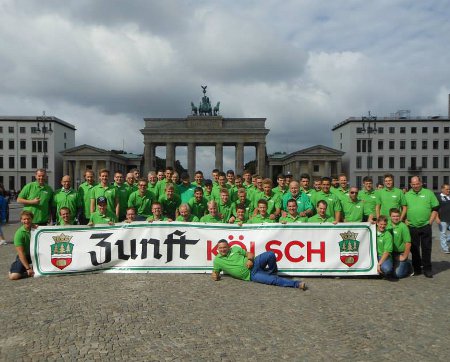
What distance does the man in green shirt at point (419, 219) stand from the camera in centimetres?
921

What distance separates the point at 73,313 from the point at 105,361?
1.86 meters

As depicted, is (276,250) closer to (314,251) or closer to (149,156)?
(314,251)

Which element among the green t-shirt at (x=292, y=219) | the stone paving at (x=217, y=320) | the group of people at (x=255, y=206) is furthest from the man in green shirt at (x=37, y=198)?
the green t-shirt at (x=292, y=219)

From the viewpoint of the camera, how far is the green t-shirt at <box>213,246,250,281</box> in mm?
8164

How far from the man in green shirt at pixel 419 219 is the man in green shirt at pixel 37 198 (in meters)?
8.84

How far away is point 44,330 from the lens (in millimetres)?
5383

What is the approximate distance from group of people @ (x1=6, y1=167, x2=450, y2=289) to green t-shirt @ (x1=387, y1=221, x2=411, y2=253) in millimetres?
20

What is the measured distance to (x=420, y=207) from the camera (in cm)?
936

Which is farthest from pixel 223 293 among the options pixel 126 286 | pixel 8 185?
pixel 8 185

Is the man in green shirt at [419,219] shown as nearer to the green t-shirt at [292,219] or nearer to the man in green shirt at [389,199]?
the man in green shirt at [389,199]

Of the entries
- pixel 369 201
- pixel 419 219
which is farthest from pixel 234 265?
pixel 419 219

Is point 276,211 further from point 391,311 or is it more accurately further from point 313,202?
point 391,311

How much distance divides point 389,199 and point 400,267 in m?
1.87

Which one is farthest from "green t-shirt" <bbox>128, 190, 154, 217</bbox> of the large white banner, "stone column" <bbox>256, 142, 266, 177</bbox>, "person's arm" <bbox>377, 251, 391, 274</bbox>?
"stone column" <bbox>256, 142, 266, 177</bbox>
